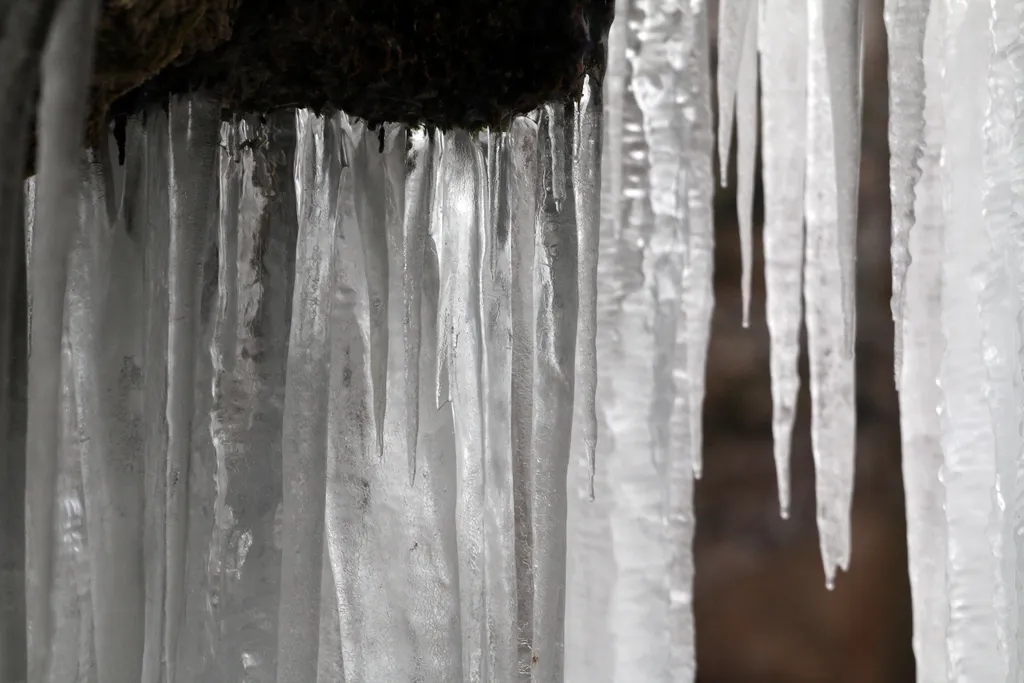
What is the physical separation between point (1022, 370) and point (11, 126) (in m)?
→ 0.69

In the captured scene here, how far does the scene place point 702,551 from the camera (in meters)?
2.61

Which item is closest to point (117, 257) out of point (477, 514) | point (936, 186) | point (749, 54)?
point (477, 514)

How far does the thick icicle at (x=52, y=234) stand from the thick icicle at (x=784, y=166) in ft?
1.53

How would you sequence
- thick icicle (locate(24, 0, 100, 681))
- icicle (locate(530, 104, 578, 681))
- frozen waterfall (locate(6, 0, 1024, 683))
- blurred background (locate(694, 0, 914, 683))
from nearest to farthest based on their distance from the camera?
thick icicle (locate(24, 0, 100, 681))
frozen waterfall (locate(6, 0, 1024, 683))
icicle (locate(530, 104, 578, 681))
blurred background (locate(694, 0, 914, 683))

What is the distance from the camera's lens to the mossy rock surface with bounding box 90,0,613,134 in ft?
1.73

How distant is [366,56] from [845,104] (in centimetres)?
37

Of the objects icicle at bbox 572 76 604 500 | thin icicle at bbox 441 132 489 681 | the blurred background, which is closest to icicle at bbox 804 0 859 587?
icicle at bbox 572 76 604 500

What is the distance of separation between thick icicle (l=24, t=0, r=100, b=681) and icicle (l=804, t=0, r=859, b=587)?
50cm

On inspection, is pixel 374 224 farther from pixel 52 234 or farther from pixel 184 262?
pixel 52 234

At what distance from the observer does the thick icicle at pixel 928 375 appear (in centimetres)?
62

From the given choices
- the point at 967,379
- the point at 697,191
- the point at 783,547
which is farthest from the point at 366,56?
the point at 783,547

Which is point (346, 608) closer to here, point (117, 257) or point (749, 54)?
point (117, 257)

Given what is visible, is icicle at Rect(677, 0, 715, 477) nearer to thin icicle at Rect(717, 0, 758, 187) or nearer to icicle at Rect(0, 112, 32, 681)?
thin icicle at Rect(717, 0, 758, 187)

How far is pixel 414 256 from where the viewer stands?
2.46 feet
